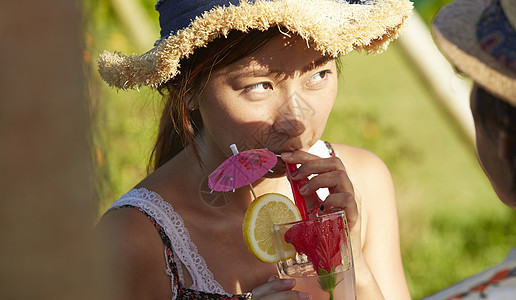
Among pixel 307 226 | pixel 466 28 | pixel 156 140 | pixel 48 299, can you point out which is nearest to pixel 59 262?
pixel 48 299

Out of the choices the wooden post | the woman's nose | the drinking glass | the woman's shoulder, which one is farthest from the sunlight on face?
the wooden post

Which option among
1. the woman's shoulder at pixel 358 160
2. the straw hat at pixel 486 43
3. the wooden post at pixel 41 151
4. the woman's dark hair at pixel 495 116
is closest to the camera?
the wooden post at pixel 41 151

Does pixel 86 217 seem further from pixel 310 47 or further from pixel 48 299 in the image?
pixel 310 47

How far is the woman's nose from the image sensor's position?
183 centimetres

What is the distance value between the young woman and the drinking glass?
0.19 ft

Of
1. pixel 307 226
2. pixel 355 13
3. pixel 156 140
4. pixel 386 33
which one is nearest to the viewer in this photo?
pixel 307 226

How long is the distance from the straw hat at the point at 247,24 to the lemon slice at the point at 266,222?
473 millimetres

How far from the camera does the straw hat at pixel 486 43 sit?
1.06 m

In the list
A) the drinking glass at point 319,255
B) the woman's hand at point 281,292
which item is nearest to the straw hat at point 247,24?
the drinking glass at point 319,255

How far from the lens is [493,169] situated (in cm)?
127

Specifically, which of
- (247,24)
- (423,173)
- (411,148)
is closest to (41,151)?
(247,24)

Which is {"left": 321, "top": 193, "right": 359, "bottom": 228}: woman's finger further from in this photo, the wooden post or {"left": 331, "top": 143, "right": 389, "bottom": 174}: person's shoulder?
the wooden post

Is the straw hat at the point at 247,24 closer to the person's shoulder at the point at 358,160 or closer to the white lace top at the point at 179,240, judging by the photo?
the white lace top at the point at 179,240

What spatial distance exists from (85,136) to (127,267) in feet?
4.77
